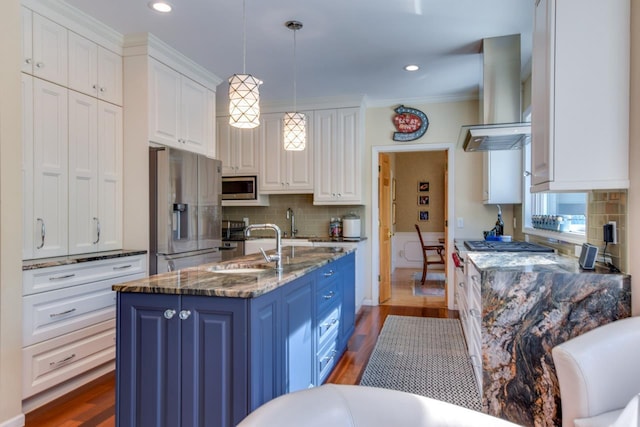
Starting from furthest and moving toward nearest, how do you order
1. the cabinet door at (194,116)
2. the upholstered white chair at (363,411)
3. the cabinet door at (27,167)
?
the cabinet door at (194,116) → the cabinet door at (27,167) → the upholstered white chair at (363,411)

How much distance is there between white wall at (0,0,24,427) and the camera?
7.04ft

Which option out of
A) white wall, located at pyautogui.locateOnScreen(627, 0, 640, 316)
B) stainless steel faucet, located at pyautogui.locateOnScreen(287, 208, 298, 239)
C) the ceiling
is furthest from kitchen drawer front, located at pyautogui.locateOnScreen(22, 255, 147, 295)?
white wall, located at pyautogui.locateOnScreen(627, 0, 640, 316)

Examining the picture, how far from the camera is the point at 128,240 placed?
3289mm

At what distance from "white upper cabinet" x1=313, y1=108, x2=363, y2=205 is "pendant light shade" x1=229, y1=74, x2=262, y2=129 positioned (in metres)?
2.64

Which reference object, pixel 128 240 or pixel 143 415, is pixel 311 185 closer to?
pixel 128 240

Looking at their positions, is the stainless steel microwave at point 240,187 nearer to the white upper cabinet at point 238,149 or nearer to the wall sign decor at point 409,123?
the white upper cabinet at point 238,149

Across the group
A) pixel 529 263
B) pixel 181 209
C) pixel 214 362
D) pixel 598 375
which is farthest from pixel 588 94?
pixel 181 209

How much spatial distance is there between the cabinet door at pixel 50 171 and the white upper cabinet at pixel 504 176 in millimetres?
3875

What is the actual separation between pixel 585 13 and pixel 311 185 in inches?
135

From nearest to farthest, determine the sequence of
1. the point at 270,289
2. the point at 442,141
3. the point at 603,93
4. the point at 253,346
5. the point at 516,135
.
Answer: the point at 253,346, the point at 270,289, the point at 603,93, the point at 516,135, the point at 442,141

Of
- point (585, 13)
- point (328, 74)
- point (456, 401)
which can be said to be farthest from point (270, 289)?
point (328, 74)

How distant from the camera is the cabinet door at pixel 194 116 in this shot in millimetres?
3695

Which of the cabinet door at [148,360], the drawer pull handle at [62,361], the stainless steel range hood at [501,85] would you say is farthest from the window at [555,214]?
the drawer pull handle at [62,361]

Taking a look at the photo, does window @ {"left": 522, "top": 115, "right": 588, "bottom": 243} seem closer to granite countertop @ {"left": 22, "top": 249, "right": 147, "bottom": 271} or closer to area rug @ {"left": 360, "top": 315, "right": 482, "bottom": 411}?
area rug @ {"left": 360, "top": 315, "right": 482, "bottom": 411}
